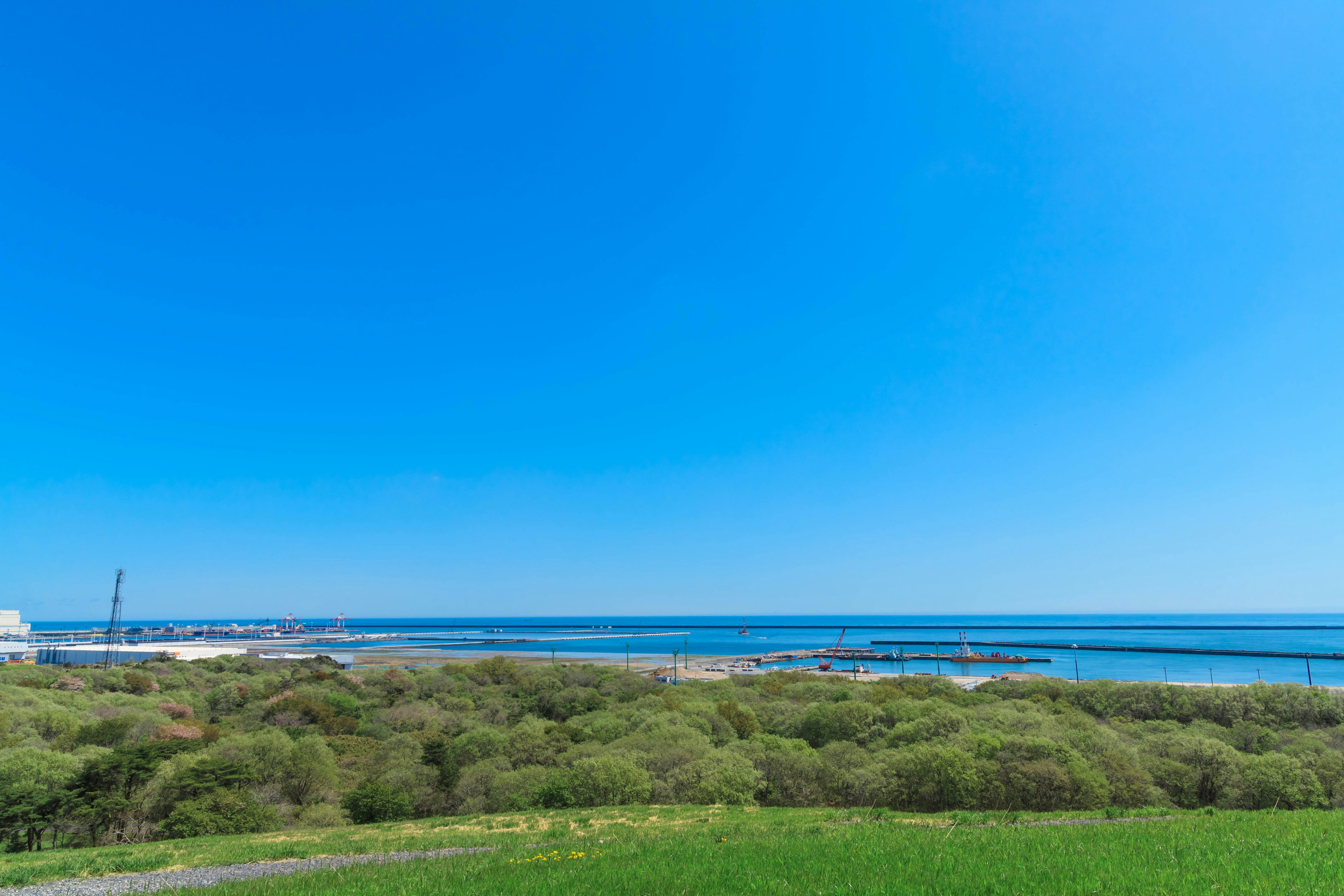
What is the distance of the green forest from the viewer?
25.2 m

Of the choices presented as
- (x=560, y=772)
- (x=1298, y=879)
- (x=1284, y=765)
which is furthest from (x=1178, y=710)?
(x=1298, y=879)

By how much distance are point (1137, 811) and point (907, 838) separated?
12807 mm

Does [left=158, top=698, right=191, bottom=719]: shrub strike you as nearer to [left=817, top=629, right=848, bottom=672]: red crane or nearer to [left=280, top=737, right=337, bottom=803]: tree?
[left=280, top=737, right=337, bottom=803]: tree

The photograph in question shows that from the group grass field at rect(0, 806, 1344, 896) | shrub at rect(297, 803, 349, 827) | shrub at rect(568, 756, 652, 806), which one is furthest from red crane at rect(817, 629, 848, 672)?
grass field at rect(0, 806, 1344, 896)

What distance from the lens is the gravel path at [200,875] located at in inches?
515

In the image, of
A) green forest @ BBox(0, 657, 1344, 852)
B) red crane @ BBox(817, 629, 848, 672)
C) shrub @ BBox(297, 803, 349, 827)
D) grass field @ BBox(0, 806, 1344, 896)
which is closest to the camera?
grass field @ BBox(0, 806, 1344, 896)

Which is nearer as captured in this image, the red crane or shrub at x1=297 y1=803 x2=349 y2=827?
shrub at x1=297 y1=803 x2=349 y2=827

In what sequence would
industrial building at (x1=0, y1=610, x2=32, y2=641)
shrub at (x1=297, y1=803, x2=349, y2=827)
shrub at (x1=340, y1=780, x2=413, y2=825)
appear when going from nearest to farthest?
1. shrub at (x1=297, y1=803, x2=349, y2=827)
2. shrub at (x1=340, y1=780, x2=413, y2=825)
3. industrial building at (x1=0, y1=610, x2=32, y2=641)

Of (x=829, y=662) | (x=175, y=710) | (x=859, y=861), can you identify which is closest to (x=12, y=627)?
(x=175, y=710)

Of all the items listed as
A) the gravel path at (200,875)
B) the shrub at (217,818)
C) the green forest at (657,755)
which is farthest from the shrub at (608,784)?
the shrub at (217,818)

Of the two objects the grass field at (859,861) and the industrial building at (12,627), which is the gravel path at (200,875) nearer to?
the grass field at (859,861)

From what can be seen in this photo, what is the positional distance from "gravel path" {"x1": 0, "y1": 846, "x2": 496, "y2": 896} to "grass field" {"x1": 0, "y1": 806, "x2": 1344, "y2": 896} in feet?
2.40

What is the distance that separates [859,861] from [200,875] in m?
14.9

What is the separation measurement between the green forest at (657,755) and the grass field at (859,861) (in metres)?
9.53
